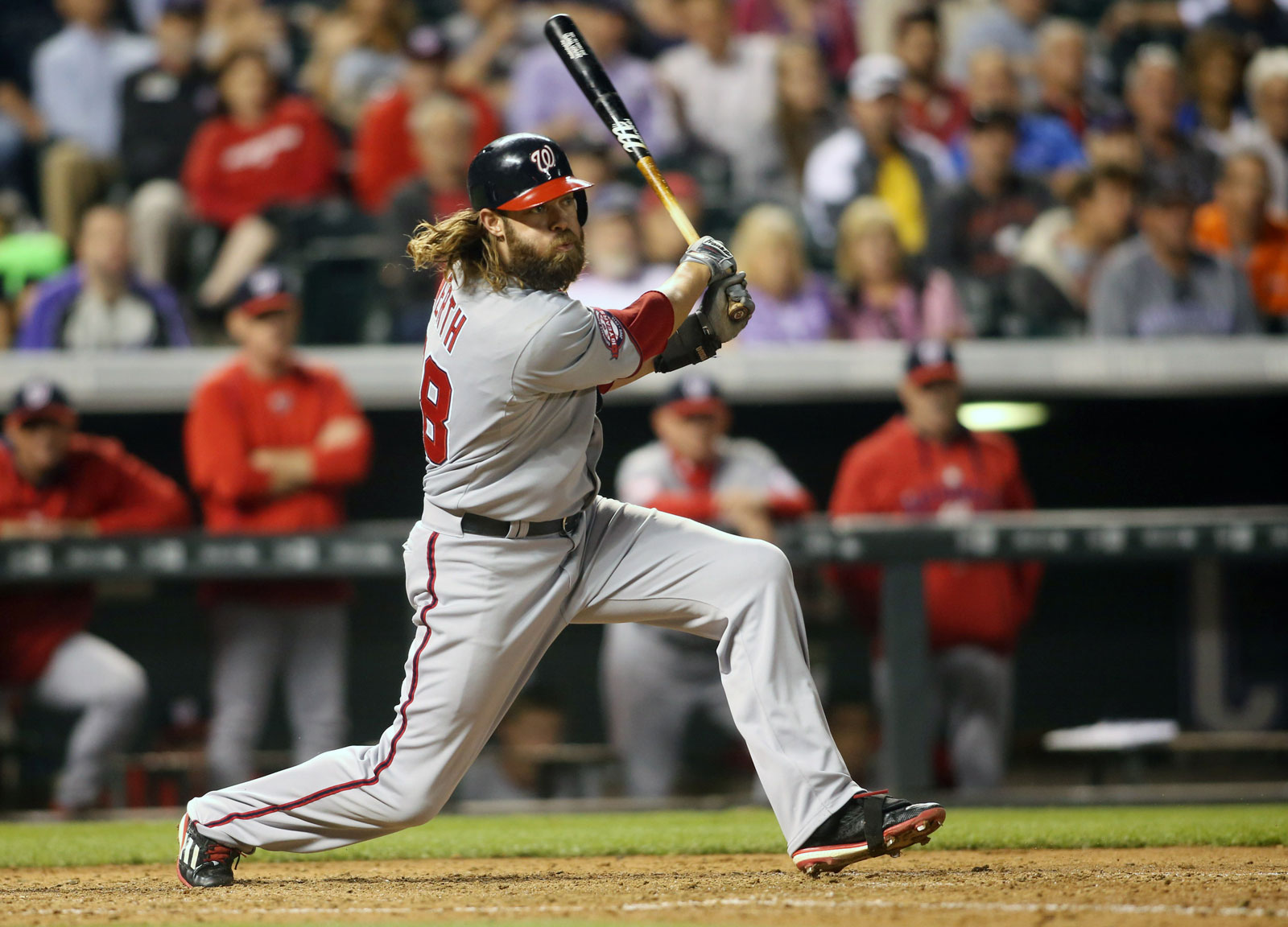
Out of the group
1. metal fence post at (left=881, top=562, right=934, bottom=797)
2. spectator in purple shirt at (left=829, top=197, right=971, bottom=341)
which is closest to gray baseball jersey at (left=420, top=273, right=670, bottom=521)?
metal fence post at (left=881, top=562, right=934, bottom=797)

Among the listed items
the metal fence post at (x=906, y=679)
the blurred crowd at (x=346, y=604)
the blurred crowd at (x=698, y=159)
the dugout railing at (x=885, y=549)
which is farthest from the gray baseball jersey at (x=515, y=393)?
the blurred crowd at (x=698, y=159)

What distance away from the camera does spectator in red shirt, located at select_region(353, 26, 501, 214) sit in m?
7.01

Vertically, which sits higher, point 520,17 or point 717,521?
point 520,17

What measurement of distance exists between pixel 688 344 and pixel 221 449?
2.54 m

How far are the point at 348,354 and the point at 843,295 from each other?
2036 mm

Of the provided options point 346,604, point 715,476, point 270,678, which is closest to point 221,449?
point 346,604

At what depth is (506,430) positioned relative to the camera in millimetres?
3033

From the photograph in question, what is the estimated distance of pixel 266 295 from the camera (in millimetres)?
5379

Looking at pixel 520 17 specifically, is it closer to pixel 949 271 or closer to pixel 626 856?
pixel 949 271

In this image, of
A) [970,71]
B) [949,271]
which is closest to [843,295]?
[949,271]

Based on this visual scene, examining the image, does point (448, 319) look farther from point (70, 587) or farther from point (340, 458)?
point (70, 587)

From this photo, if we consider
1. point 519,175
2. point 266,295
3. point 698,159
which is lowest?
point 519,175

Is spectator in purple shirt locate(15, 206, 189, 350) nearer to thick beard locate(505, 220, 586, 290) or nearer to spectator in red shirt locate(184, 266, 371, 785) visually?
spectator in red shirt locate(184, 266, 371, 785)

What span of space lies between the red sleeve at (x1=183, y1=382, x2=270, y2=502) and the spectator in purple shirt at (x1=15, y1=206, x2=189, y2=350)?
98cm
